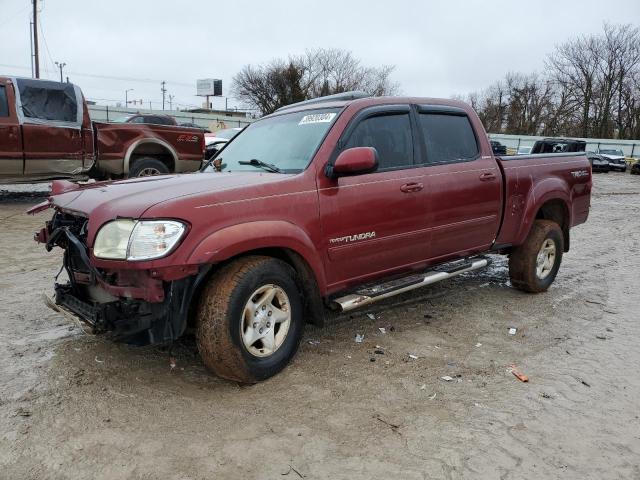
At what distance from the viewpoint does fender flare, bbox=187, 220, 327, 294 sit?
2.89 m

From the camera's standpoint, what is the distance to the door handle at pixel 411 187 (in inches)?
158

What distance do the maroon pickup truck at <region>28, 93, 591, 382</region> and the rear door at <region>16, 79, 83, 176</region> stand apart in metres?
5.87

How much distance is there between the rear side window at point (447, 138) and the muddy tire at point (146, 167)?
637 centimetres

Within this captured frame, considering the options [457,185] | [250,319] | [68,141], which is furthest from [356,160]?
[68,141]

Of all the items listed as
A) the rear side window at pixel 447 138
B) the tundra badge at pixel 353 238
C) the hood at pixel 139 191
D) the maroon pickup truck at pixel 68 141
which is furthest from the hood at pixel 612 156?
the hood at pixel 139 191

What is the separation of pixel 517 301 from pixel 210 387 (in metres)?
3.33

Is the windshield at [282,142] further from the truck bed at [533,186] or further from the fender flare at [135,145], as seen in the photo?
the fender flare at [135,145]

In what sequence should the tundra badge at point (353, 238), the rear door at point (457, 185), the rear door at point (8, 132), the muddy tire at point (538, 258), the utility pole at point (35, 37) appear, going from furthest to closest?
the utility pole at point (35, 37)
the rear door at point (8, 132)
the muddy tire at point (538, 258)
the rear door at point (457, 185)
the tundra badge at point (353, 238)

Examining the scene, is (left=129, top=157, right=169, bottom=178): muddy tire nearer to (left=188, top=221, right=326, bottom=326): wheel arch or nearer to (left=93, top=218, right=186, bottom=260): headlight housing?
(left=188, top=221, right=326, bottom=326): wheel arch

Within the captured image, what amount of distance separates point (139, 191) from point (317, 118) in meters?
1.48

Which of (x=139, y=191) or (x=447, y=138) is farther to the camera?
(x=447, y=138)

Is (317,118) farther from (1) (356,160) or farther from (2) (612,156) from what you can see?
(2) (612,156)

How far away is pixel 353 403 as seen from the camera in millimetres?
3094

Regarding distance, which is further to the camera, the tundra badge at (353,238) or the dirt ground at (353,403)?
the tundra badge at (353,238)
